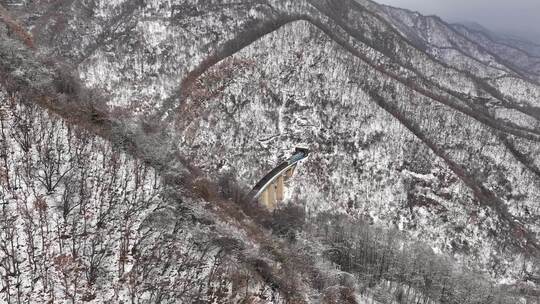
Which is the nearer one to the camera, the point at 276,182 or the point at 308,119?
the point at 276,182

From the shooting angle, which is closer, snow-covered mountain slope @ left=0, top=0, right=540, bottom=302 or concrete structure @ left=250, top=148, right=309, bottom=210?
concrete structure @ left=250, top=148, right=309, bottom=210

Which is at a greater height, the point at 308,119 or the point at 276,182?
the point at 308,119

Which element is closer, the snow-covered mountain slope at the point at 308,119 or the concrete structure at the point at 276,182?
the concrete structure at the point at 276,182

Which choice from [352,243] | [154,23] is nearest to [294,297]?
[352,243]

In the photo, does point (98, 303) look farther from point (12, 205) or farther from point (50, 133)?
point (50, 133)
